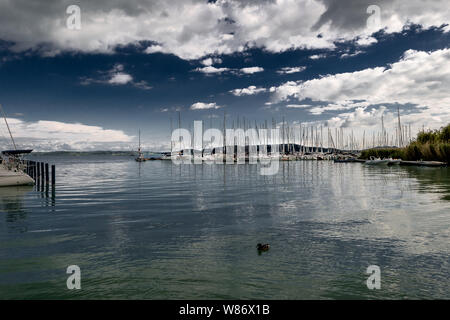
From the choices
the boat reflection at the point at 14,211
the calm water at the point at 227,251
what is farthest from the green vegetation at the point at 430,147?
the boat reflection at the point at 14,211

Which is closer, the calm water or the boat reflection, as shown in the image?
the calm water

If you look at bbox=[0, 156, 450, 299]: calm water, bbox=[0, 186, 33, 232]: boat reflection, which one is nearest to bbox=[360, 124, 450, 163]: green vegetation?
bbox=[0, 156, 450, 299]: calm water

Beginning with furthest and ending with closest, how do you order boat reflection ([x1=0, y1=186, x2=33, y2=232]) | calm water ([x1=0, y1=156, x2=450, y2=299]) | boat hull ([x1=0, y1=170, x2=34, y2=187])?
1. boat hull ([x1=0, y1=170, x2=34, y2=187])
2. boat reflection ([x1=0, y1=186, x2=33, y2=232])
3. calm water ([x1=0, y1=156, x2=450, y2=299])

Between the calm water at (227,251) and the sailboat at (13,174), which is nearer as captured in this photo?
the calm water at (227,251)

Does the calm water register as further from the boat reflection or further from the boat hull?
the boat hull

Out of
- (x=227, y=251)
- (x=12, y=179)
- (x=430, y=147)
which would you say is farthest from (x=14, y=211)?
(x=430, y=147)

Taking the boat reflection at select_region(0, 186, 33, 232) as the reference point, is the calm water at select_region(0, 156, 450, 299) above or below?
below

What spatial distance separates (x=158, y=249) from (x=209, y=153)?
13879 cm

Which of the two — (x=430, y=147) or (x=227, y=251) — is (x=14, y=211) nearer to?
(x=227, y=251)

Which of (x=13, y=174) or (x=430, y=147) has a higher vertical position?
(x=430, y=147)

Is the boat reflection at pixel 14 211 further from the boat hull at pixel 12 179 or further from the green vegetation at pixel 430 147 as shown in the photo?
the green vegetation at pixel 430 147

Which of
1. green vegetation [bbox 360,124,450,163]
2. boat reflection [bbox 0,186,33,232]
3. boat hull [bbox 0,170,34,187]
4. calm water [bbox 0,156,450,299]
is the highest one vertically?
green vegetation [bbox 360,124,450,163]
